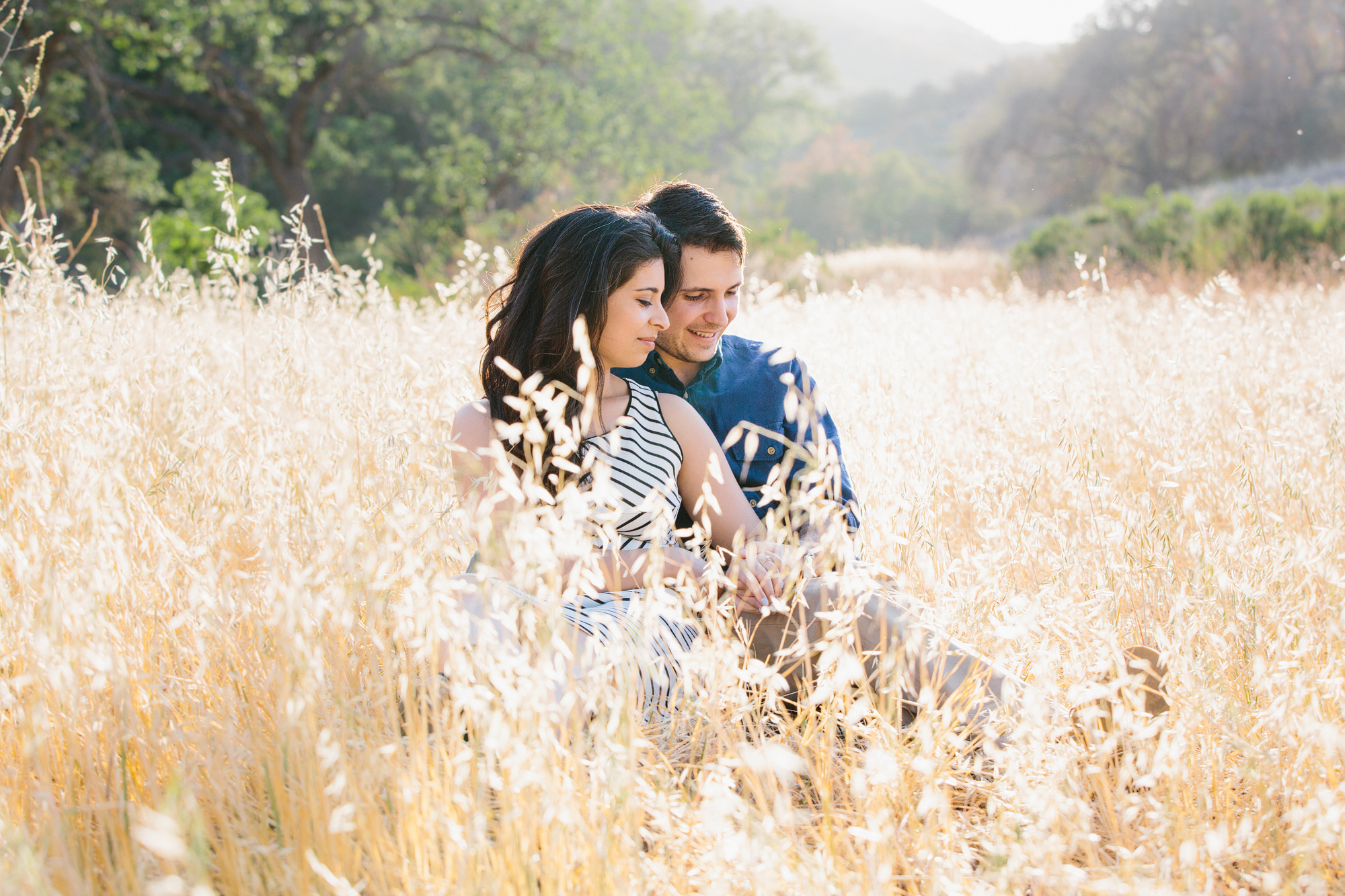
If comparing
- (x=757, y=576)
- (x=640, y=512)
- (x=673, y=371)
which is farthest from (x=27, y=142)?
(x=757, y=576)

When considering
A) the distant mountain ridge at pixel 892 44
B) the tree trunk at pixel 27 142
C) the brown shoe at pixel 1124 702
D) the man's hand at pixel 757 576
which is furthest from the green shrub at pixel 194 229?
the distant mountain ridge at pixel 892 44

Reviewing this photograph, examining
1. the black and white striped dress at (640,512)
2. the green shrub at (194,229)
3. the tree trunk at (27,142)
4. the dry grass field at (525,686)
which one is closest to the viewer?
the dry grass field at (525,686)

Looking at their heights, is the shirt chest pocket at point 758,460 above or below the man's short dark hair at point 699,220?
below

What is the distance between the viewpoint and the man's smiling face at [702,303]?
2357 mm

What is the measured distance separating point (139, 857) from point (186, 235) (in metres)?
8.22

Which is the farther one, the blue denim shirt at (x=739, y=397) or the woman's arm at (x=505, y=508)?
the blue denim shirt at (x=739, y=397)

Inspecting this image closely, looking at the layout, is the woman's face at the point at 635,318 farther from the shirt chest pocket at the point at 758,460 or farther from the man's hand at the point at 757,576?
Result: the man's hand at the point at 757,576

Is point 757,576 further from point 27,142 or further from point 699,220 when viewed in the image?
point 27,142

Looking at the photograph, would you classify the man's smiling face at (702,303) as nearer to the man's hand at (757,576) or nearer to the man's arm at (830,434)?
the man's arm at (830,434)

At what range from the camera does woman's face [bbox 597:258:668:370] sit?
2117 millimetres

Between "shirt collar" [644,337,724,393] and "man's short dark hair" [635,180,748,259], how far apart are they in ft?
0.93

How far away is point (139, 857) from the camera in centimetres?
117

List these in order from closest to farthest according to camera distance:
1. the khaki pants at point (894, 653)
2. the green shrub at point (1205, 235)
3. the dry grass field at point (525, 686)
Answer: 1. the dry grass field at point (525, 686)
2. the khaki pants at point (894, 653)
3. the green shrub at point (1205, 235)

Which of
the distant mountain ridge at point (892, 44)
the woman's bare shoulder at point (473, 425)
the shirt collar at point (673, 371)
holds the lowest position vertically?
the woman's bare shoulder at point (473, 425)
